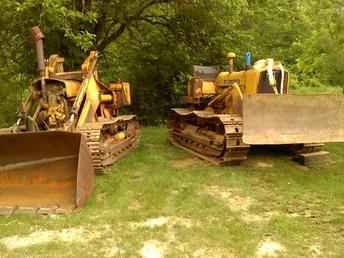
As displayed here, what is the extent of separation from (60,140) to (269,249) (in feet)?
9.46

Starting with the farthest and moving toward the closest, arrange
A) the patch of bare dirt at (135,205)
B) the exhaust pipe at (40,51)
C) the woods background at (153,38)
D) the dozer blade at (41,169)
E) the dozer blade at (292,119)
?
the woods background at (153,38) < the exhaust pipe at (40,51) < the dozer blade at (292,119) < the dozer blade at (41,169) < the patch of bare dirt at (135,205)

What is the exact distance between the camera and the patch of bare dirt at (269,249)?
4408 millimetres

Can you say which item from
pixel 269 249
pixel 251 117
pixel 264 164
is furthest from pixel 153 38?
pixel 269 249

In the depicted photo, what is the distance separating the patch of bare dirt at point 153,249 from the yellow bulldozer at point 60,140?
1.29 meters

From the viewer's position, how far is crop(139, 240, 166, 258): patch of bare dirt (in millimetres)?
4438

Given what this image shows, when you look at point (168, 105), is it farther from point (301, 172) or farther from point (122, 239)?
point (122, 239)

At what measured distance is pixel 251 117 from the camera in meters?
6.79

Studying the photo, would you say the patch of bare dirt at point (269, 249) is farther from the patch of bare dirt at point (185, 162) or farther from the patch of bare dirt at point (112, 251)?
the patch of bare dirt at point (185, 162)

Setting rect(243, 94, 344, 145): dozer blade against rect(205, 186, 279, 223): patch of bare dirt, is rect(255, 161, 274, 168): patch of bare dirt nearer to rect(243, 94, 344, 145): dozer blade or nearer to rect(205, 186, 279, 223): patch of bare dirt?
rect(243, 94, 344, 145): dozer blade

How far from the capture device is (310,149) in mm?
8219

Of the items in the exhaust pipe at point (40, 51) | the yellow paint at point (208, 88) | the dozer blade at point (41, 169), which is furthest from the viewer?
the yellow paint at point (208, 88)

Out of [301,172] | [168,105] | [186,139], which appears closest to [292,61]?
[168,105]

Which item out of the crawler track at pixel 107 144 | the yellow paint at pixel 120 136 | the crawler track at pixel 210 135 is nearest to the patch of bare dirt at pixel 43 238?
the crawler track at pixel 107 144

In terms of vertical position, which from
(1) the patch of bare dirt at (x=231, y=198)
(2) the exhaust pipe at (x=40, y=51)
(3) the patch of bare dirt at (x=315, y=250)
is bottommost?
(3) the patch of bare dirt at (x=315, y=250)
